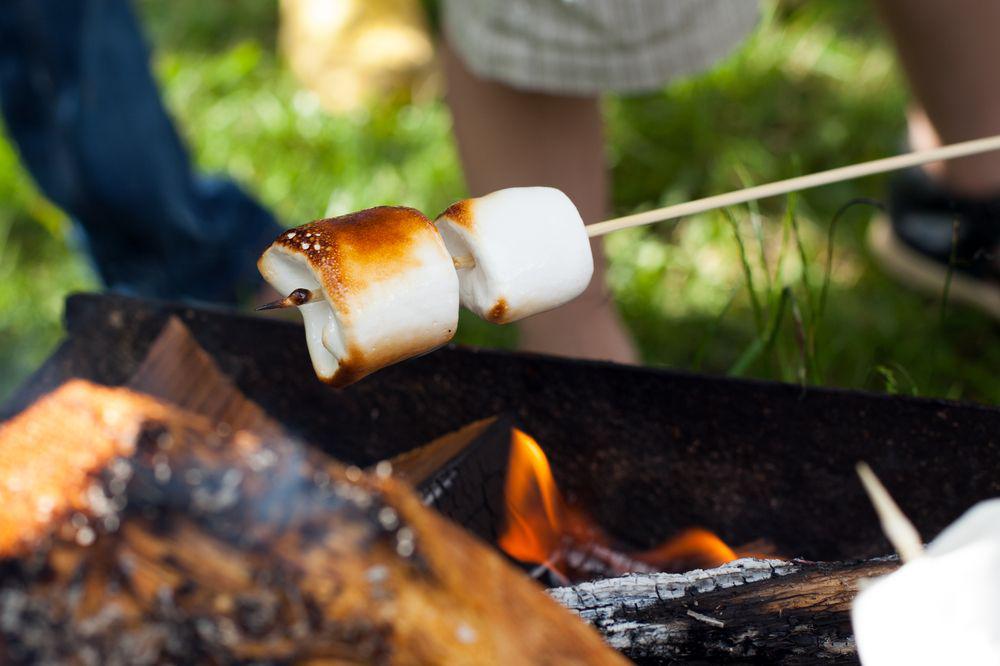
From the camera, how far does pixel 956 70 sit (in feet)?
7.26

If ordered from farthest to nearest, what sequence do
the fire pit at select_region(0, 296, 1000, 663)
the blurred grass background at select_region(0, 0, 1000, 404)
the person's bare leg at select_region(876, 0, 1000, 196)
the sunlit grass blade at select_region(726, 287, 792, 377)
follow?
the blurred grass background at select_region(0, 0, 1000, 404), the person's bare leg at select_region(876, 0, 1000, 196), the sunlit grass blade at select_region(726, 287, 792, 377), the fire pit at select_region(0, 296, 1000, 663)

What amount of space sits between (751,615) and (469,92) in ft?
4.96

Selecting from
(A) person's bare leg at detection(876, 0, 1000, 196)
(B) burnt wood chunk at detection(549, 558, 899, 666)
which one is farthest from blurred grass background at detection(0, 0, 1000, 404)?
(B) burnt wood chunk at detection(549, 558, 899, 666)

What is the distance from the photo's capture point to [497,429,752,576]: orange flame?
133 centimetres

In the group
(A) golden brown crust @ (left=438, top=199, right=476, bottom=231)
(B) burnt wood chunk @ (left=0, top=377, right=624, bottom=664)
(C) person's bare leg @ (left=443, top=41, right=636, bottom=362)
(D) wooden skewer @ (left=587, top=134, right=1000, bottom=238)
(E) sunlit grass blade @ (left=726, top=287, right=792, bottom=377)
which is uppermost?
(C) person's bare leg @ (left=443, top=41, right=636, bottom=362)

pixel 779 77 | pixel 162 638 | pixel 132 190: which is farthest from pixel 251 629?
pixel 779 77

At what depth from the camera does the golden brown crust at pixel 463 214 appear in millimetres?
998

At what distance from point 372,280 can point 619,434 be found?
604 mm

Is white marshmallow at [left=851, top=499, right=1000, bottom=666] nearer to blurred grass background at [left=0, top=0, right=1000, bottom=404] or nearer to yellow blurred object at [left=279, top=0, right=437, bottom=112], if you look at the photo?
blurred grass background at [left=0, top=0, right=1000, bottom=404]

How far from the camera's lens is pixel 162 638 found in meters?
0.82

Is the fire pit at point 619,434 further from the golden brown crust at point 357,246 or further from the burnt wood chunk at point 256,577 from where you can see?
the golden brown crust at point 357,246

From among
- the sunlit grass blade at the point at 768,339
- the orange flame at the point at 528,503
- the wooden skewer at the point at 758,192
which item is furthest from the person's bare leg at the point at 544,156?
the wooden skewer at the point at 758,192

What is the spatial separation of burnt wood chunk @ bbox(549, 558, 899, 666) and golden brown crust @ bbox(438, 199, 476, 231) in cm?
40

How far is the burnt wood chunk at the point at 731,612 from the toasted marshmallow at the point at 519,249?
32 cm
